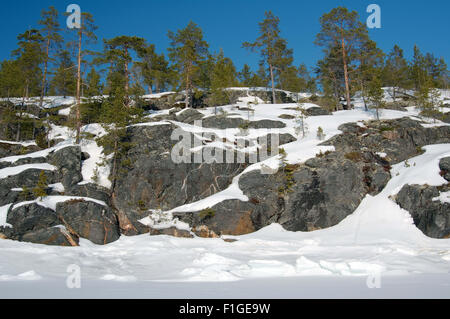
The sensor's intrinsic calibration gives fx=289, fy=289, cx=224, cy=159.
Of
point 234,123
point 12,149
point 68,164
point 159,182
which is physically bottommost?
point 159,182

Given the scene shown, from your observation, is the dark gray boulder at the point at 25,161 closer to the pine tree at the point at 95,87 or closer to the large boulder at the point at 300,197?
the pine tree at the point at 95,87

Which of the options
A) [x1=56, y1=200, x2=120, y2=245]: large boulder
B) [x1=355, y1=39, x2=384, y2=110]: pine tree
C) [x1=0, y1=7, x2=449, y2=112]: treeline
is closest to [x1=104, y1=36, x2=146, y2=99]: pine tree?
[x1=0, y1=7, x2=449, y2=112]: treeline

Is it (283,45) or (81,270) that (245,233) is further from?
(283,45)

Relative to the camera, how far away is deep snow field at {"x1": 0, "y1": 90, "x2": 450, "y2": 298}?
7145mm

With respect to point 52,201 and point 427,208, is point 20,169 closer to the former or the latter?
point 52,201

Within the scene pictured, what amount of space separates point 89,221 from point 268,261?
1265 centimetres

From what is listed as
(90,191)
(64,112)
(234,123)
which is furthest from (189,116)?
(64,112)

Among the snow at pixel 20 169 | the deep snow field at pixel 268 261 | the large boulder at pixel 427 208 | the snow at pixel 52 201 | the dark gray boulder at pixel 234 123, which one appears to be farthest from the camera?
the dark gray boulder at pixel 234 123

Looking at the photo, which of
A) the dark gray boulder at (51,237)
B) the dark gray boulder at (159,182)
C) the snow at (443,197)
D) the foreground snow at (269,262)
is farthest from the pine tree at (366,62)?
the dark gray boulder at (51,237)

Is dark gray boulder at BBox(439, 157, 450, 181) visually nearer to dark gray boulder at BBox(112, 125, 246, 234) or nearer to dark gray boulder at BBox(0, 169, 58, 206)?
dark gray boulder at BBox(112, 125, 246, 234)

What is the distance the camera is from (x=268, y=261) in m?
11.2

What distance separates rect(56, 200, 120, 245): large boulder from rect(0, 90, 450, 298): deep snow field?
2.47 ft

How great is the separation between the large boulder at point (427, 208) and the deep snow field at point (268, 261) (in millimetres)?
432

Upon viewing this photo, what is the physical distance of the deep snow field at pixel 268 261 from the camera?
714cm
